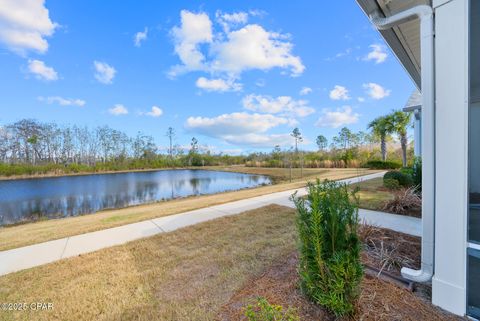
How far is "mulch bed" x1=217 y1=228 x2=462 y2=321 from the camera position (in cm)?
173

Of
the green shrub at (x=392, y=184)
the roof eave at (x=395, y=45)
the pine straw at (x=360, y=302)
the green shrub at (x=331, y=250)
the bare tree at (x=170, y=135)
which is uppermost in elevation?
the bare tree at (x=170, y=135)

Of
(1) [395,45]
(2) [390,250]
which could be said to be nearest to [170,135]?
(1) [395,45]

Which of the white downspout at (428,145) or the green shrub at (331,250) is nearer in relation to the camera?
the green shrub at (331,250)

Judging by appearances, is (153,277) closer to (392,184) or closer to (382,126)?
(392,184)

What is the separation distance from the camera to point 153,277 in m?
2.67

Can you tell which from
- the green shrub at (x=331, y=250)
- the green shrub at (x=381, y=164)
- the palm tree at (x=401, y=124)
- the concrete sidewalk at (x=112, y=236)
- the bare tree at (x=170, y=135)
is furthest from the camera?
the bare tree at (x=170, y=135)

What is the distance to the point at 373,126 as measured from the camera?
18.2 m

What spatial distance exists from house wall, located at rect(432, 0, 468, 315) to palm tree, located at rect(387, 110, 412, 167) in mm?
16458

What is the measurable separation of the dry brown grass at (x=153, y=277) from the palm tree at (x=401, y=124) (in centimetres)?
1610

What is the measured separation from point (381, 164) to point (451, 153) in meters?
19.3

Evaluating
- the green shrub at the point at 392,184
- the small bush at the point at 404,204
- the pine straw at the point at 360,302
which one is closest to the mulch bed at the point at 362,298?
the pine straw at the point at 360,302

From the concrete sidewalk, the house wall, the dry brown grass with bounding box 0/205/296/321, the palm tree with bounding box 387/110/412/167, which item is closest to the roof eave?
the house wall

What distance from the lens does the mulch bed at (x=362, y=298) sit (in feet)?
5.68

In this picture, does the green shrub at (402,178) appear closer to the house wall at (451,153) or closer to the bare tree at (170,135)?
the house wall at (451,153)
